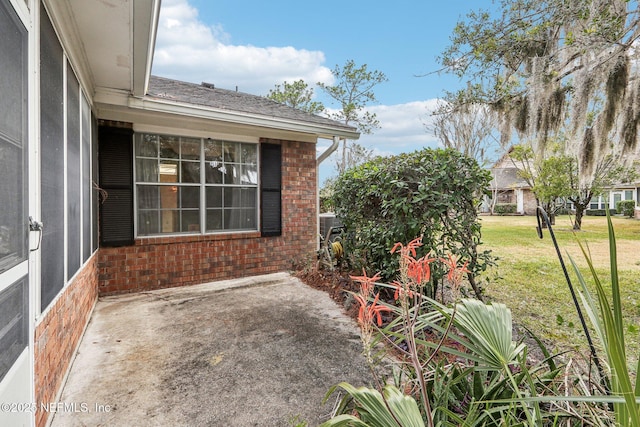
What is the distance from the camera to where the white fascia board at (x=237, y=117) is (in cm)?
404

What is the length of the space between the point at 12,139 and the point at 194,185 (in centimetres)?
381

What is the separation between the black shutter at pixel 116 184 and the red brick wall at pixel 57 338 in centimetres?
136

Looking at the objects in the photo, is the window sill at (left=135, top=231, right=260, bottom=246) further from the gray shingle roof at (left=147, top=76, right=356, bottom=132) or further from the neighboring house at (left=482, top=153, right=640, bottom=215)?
the neighboring house at (left=482, top=153, right=640, bottom=215)

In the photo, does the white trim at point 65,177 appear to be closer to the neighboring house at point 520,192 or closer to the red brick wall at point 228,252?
the red brick wall at point 228,252

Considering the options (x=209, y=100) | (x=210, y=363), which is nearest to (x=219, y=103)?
(x=209, y=100)

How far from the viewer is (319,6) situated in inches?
400

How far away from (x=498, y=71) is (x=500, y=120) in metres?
0.90

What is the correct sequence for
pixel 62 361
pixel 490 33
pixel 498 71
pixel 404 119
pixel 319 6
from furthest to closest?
pixel 404 119 < pixel 319 6 < pixel 498 71 < pixel 490 33 < pixel 62 361

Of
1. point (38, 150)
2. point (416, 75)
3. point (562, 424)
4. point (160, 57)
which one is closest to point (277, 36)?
point (160, 57)

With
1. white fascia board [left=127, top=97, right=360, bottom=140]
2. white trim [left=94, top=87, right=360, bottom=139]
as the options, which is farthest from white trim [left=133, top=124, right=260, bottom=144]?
white fascia board [left=127, top=97, right=360, bottom=140]

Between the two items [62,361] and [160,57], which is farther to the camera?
[160,57]

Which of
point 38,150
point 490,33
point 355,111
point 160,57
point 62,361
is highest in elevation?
point 160,57

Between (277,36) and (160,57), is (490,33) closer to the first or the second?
(277,36)

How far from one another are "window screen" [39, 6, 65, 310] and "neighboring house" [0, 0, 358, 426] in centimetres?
1
